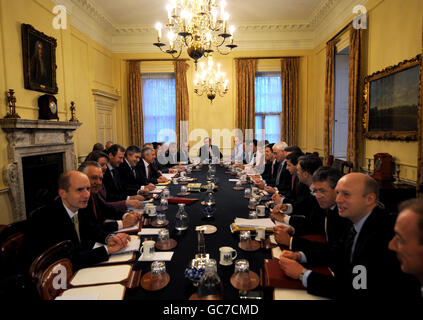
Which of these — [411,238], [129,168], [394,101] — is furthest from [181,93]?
[411,238]

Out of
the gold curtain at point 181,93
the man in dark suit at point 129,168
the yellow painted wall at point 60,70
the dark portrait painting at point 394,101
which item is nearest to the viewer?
the dark portrait painting at point 394,101

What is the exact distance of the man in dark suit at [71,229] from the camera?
5.02 ft

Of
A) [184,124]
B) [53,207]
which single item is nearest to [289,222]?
[53,207]

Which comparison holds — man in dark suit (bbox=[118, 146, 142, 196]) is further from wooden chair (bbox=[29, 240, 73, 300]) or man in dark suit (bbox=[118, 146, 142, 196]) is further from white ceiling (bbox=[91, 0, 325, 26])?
white ceiling (bbox=[91, 0, 325, 26])

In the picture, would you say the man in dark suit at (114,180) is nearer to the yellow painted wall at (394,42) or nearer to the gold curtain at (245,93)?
the yellow painted wall at (394,42)

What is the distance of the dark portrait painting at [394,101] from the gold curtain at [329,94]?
1.65 metres

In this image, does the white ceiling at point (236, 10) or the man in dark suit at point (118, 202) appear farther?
the white ceiling at point (236, 10)

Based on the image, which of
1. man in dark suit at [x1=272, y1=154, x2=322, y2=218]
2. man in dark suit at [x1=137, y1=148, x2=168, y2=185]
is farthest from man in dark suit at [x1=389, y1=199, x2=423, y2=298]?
man in dark suit at [x1=137, y1=148, x2=168, y2=185]

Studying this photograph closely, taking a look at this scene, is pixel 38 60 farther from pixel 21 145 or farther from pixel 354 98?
pixel 354 98

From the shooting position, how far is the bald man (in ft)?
3.74

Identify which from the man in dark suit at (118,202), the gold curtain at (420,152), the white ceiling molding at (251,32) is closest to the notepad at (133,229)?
the man in dark suit at (118,202)

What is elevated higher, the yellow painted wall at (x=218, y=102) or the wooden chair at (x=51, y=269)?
the yellow painted wall at (x=218, y=102)

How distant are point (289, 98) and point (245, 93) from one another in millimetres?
1305
